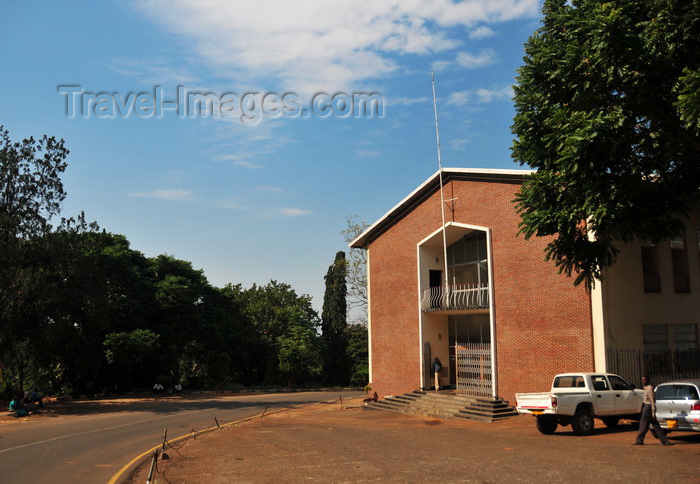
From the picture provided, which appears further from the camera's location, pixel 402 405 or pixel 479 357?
pixel 402 405

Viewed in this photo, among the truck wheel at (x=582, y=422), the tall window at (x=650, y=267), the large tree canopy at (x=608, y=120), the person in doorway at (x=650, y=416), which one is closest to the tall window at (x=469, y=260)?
the tall window at (x=650, y=267)

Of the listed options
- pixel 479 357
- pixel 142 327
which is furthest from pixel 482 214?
pixel 142 327

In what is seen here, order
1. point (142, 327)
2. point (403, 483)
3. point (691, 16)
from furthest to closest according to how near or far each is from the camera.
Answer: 1. point (142, 327)
2. point (691, 16)
3. point (403, 483)

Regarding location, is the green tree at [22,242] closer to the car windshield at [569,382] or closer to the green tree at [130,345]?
the green tree at [130,345]

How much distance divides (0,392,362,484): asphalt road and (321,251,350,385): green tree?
2162 centimetres

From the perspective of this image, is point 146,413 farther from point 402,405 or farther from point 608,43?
point 608,43

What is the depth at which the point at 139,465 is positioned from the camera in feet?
49.3

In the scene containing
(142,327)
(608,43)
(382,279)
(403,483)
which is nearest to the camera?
(403,483)

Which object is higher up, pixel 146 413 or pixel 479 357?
pixel 479 357

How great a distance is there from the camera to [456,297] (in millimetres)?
28578

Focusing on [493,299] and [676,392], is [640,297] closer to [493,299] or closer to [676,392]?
[493,299]

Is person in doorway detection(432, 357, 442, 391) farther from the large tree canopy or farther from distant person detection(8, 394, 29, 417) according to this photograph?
distant person detection(8, 394, 29, 417)

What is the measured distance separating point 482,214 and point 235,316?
35.0m

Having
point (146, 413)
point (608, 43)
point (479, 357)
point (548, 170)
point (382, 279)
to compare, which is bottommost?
point (146, 413)
